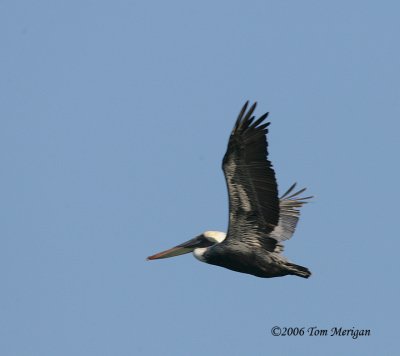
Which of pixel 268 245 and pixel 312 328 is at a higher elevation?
pixel 268 245

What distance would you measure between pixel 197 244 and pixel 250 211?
2.51m

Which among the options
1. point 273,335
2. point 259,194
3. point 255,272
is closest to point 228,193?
point 259,194

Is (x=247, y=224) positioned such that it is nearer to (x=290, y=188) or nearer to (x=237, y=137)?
(x=237, y=137)

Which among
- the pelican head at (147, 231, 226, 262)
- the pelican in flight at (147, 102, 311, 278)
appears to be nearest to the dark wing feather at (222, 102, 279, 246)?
the pelican in flight at (147, 102, 311, 278)

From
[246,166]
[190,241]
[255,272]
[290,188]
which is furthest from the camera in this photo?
[290,188]

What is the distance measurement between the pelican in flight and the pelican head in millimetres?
392

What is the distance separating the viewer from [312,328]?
1861 centimetres

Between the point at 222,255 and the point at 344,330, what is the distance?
8.57ft

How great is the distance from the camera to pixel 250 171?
1694 cm

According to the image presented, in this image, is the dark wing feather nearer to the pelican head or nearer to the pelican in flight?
the pelican in flight

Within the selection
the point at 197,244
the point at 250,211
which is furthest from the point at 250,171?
the point at 197,244

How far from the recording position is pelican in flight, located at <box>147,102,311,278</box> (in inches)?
665

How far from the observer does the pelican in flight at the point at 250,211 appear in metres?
16.9

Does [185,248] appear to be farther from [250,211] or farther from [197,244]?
[250,211]
